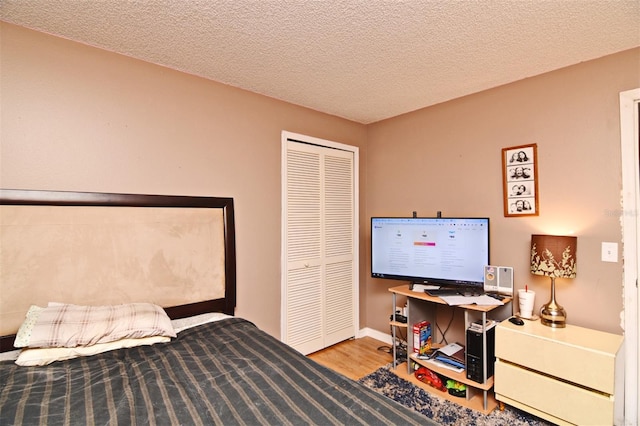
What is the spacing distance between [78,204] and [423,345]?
9.31 ft

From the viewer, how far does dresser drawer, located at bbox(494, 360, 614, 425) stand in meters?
1.82

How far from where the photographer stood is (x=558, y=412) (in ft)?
6.43

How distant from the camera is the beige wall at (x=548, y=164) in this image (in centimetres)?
212

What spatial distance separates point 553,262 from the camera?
7.00 feet

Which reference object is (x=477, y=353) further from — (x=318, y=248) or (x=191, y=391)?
(x=191, y=391)

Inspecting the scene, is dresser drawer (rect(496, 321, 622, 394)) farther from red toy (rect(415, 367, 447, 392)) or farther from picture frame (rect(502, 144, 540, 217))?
picture frame (rect(502, 144, 540, 217))

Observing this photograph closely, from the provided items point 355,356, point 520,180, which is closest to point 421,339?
point 355,356

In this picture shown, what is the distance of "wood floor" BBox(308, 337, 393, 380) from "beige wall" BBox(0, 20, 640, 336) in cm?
64

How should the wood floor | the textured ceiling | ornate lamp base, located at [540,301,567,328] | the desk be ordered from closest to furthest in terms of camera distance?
the textured ceiling < ornate lamp base, located at [540,301,567,328] < the desk < the wood floor

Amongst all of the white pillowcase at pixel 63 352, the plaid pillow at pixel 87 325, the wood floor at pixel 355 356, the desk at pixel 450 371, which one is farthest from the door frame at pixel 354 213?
the white pillowcase at pixel 63 352

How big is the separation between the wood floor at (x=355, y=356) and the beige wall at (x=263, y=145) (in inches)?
25.1

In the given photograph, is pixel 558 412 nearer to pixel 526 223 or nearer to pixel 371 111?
pixel 526 223

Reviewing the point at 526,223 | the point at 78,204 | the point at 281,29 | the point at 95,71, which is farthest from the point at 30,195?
the point at 526,223

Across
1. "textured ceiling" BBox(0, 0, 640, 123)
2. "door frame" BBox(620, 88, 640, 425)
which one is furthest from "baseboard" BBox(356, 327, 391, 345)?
"textured ceiling" BBox(0, 0, 640, 123)
